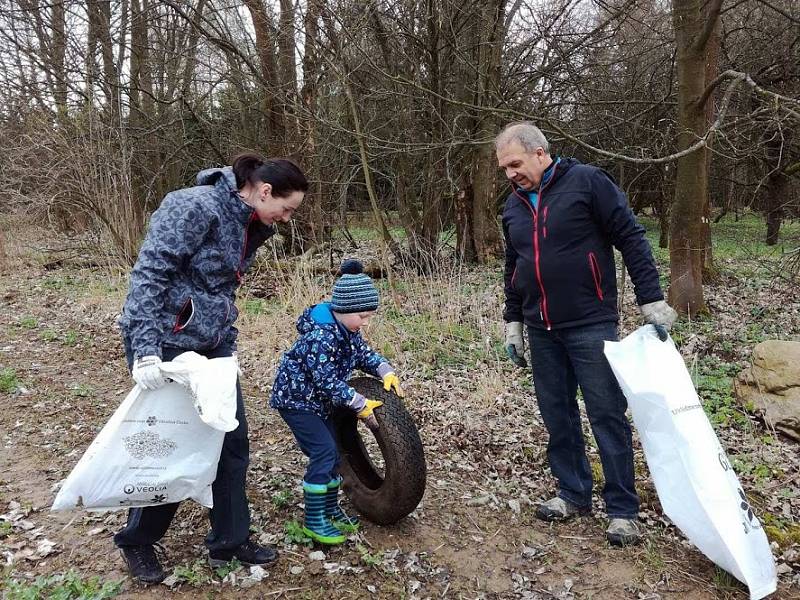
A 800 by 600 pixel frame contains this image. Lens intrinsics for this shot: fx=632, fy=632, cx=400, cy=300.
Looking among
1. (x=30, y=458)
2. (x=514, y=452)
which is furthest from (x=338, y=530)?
(x=30, y=458)

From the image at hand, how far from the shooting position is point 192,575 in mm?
2834

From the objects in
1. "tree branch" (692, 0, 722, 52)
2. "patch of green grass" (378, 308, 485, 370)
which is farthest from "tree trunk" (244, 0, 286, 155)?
"tree branch" (692, 0, 722, 52)

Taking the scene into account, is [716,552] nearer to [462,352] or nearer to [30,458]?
[462,352]

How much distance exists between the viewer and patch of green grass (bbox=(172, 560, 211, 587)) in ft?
9.24

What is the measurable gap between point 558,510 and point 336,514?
122cm

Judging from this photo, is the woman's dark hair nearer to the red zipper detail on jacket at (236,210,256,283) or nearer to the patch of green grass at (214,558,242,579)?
the red zipper detail on jacket at (236,210,256,283)

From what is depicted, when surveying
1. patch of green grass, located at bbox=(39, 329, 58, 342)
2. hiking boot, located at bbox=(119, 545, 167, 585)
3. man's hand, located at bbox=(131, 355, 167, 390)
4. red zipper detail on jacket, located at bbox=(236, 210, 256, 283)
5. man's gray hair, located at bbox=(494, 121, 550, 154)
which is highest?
man's gray hair, located at bbox=(494, 121, 550, 154)

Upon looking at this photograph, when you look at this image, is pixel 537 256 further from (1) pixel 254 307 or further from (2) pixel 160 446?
(1) pixel 254 307

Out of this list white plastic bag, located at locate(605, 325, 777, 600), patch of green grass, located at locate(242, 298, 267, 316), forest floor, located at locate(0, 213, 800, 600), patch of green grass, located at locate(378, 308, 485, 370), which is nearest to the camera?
white plastic bag, located at locate(605, 325, 777, 600)

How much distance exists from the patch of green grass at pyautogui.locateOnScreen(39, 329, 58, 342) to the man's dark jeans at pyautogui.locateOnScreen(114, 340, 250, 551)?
18.3ft

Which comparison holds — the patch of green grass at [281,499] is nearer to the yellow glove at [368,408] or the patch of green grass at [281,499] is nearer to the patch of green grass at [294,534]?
the patch of green grass at [294,534]

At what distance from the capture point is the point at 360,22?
856 cm

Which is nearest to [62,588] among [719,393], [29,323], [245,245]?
[245,245]

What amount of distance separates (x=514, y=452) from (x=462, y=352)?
2067 mm
